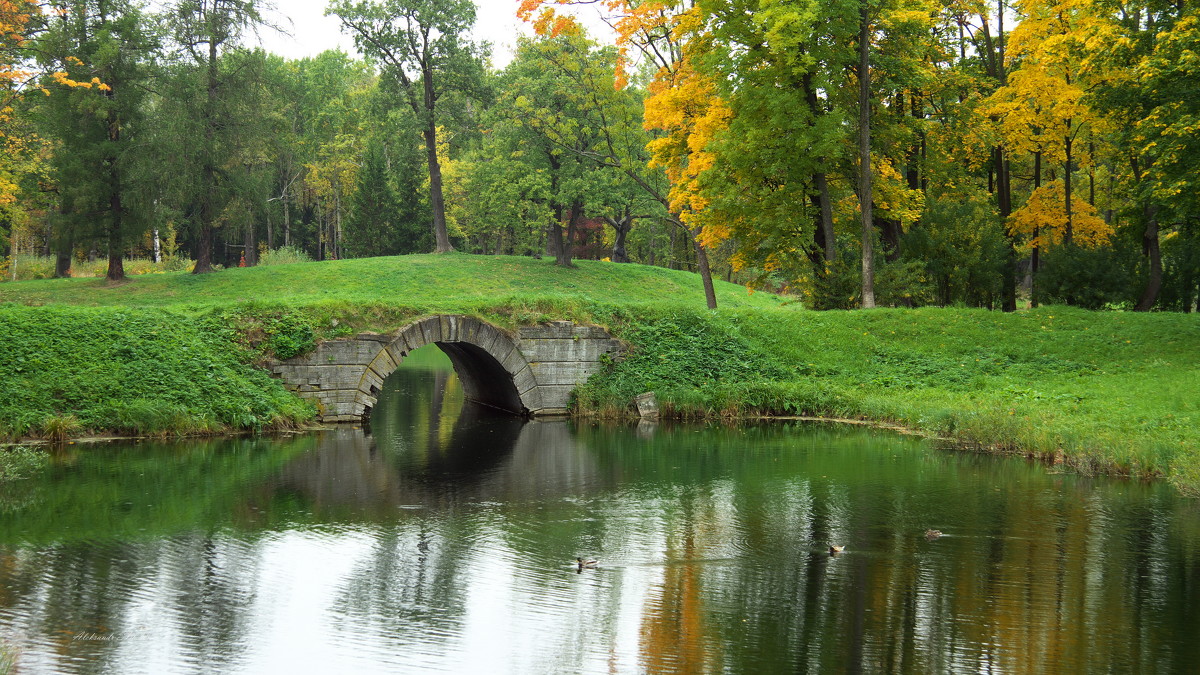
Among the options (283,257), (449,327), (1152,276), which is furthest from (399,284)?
(1152,276)

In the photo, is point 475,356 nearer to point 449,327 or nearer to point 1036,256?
point 449,327

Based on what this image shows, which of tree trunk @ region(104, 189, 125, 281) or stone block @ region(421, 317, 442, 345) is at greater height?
tree trunk @ region(104, 189, 125, 281)

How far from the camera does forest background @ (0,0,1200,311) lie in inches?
1072

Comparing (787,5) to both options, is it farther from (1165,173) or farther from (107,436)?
(107,436)

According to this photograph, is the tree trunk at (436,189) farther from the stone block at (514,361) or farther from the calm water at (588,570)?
the calm water at (588,570)

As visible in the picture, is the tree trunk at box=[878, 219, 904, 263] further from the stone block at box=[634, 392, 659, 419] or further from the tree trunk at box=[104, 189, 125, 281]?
the tree trunk at box=[104, 189, 125, 281]

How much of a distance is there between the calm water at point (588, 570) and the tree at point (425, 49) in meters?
30.6

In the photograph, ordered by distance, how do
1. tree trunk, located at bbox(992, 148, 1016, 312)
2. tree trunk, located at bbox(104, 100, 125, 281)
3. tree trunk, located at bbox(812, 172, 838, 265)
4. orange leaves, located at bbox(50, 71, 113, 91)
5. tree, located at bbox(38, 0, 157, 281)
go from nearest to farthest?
orange leaves, located at bbox(50, 71, 113, 91) < tree trunk, located at bbox(812, 172, 838, 265) < tree trunk, located at bbox(992, 148, 1016, 312) < tree, located at bbox(38, 0, 157, 281) < tree trunk, located at bbox(104, 100, 125, 281)

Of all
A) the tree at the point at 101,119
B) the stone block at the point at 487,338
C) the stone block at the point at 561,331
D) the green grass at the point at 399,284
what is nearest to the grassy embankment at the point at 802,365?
the stone block at the point at 561,331

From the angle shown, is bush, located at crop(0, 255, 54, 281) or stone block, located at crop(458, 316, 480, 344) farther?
bush, located at crop(0, 255, 54, 281)

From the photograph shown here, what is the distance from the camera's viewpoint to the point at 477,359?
27984 millimetres

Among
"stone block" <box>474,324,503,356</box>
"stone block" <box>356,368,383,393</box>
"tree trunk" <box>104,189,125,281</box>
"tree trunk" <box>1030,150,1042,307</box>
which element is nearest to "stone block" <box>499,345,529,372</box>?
"stone block" <box>474,324,503,356</box>

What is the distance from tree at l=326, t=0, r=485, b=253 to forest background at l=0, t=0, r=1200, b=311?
0.35 ft

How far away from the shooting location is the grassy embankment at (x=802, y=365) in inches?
763
